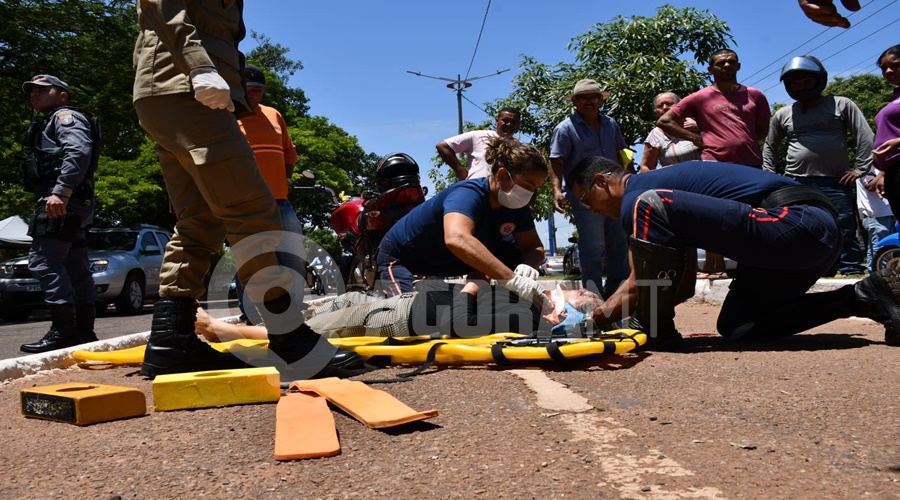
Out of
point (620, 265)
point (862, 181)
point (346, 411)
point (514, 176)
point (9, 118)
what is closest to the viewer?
point (346, 411)

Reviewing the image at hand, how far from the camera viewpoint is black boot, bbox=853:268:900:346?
348 cm

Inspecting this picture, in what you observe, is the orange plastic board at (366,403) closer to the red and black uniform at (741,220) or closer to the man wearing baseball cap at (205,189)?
the man wearing baseball cap at (205,189)

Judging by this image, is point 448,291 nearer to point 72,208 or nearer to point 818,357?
point 818,357

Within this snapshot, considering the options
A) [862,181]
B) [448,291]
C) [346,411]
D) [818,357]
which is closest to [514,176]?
[448,291]

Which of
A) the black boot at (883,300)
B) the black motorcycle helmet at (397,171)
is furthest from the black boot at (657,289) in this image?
the black motorcycle helmet at (397,171)

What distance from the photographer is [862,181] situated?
7.54 m

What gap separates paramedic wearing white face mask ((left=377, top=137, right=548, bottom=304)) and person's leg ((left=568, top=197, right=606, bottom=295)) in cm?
125

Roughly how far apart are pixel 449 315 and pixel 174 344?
1496 mm

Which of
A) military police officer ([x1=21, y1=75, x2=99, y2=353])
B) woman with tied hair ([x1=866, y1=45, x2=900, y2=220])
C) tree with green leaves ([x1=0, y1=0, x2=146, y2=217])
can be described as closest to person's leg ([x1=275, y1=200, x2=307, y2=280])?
military police officer ([x1=21, y1=75, x2=99, y2=353])

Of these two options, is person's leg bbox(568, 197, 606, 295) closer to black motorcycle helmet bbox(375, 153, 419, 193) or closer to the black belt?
black motorcycle helmet bbox(375, 153, 419, 193)

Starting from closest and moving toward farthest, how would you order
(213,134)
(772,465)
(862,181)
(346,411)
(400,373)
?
(772,465) < (346,411) < (213,134) < (400,373) < (862,181)

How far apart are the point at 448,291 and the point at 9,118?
46.6 ft

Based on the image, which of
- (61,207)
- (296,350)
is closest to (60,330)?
(61,207)

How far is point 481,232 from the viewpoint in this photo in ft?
14.1
